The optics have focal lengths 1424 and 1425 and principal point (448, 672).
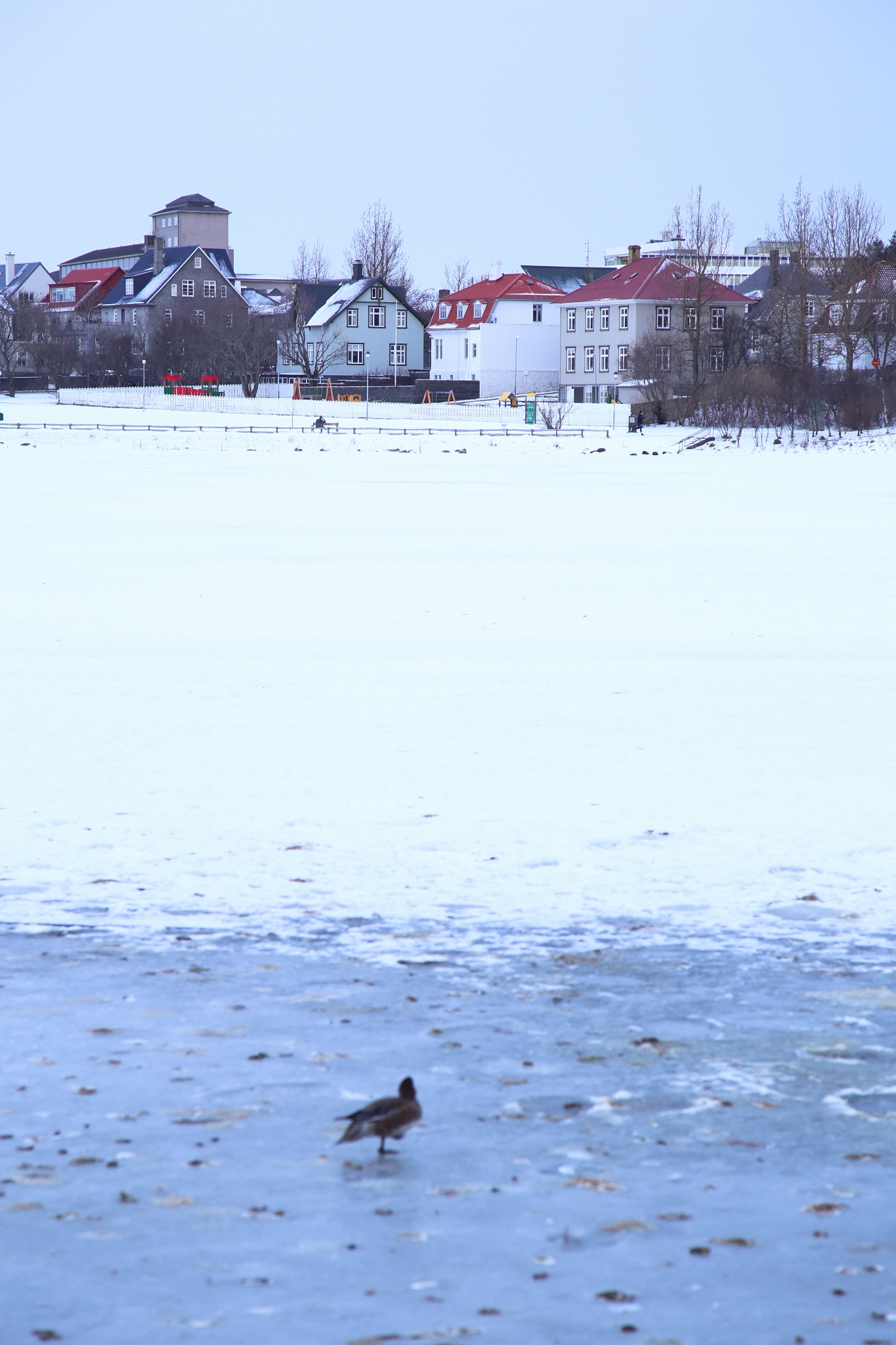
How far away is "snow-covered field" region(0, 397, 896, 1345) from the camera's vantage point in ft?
10.8

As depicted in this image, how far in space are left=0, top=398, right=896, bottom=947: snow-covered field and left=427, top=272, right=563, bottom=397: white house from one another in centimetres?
7426

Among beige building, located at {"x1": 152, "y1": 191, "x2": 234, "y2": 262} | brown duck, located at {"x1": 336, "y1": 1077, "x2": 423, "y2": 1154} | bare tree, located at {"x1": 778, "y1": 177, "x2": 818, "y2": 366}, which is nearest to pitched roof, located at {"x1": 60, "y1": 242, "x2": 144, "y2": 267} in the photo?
beige building, located at {"x1": 152, "y1": 191, "x2": 234, "y2": 262}

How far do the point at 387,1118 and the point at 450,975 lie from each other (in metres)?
1.58

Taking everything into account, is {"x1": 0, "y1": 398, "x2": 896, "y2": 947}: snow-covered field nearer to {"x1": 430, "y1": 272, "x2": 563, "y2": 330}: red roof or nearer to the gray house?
{"x1": 430, "y1": 272, "x2": 563, "y2": 330}: red roof

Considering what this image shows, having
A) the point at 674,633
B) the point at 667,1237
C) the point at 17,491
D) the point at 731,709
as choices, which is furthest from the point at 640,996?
the point at 17,491

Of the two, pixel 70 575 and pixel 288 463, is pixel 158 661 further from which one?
pixel 288 463

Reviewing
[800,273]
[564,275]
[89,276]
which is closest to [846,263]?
[800,273]

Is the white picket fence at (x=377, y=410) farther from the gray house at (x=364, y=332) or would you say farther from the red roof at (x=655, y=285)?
the gray house at (x=364, y=332)

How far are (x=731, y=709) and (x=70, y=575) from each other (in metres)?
9.70

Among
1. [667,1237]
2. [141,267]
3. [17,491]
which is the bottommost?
[667,1237]

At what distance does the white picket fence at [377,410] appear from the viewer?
239 ft

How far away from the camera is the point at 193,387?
89.1m

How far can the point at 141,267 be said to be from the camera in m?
109

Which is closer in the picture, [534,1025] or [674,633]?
[534,1025]
